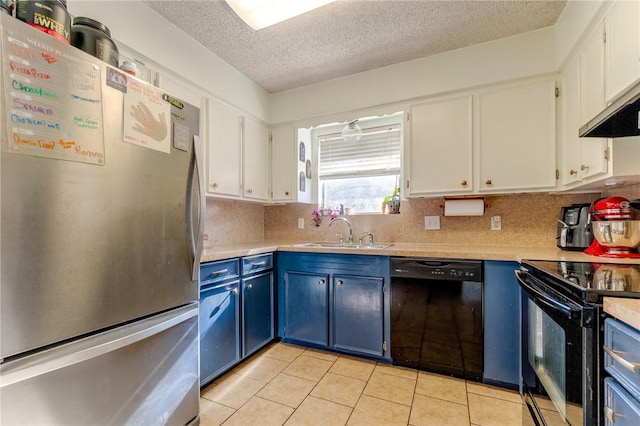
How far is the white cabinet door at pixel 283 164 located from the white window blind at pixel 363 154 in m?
0.40

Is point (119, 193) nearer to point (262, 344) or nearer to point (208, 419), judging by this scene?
point (208, 419)

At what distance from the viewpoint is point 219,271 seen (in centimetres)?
189

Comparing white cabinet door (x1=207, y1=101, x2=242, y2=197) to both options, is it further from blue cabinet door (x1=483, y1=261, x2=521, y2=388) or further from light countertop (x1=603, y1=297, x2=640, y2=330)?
light countertop (x1=603, y1=297, x2=640, y2=330)

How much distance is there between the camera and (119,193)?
1070mm

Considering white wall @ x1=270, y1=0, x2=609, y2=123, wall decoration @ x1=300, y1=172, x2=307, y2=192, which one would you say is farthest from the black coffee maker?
wall decoration @ x1=300, y1=172, x2=307, y2=192

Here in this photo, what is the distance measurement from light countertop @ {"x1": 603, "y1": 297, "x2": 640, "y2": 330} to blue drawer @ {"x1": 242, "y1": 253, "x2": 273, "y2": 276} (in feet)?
6.32

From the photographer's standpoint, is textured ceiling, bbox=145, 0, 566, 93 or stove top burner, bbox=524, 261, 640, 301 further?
textured ceiling, bbox=145, 0, 566, 93

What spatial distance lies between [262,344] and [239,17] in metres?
2.28

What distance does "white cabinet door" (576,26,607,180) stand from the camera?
1.48 metres

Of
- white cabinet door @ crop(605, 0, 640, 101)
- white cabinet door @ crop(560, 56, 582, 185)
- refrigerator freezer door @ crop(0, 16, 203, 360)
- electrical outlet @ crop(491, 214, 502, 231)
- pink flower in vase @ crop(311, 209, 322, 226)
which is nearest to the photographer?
refrigerator freezer door @ crop(0, 16, 203, 360)

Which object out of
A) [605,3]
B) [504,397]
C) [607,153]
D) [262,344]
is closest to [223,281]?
[262,344]

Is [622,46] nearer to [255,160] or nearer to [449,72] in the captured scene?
[449,72]

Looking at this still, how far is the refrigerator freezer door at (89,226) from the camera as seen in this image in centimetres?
82

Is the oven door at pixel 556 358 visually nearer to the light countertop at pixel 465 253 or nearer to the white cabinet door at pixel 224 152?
the light countertop at pixel 465 253
